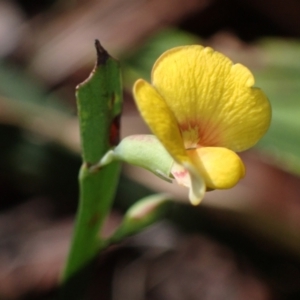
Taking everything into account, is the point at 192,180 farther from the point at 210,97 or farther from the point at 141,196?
the point at 141,196

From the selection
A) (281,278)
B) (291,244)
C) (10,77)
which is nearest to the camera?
(291,244)

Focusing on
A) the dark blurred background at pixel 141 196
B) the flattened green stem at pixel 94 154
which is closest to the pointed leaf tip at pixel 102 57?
the flattened green stem at pixel 94 154

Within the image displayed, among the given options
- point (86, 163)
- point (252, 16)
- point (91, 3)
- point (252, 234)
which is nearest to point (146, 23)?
point (91, 3)

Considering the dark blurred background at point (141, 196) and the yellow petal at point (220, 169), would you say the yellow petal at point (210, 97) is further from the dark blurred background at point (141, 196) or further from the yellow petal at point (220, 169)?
the dark blurred background at point (141, 196)

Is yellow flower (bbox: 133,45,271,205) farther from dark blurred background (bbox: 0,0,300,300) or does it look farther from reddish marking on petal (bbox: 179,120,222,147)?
dark blurred background (bbox: 0,0,300,300)

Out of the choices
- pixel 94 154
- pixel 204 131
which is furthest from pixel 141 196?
pixel 204 131

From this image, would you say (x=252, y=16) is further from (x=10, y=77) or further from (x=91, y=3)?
(x=10, y=77)

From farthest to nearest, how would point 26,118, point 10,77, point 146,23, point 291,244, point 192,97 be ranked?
point 146,23 < point 10,77 < point 26,118 < point 291,244 < point 192,97
